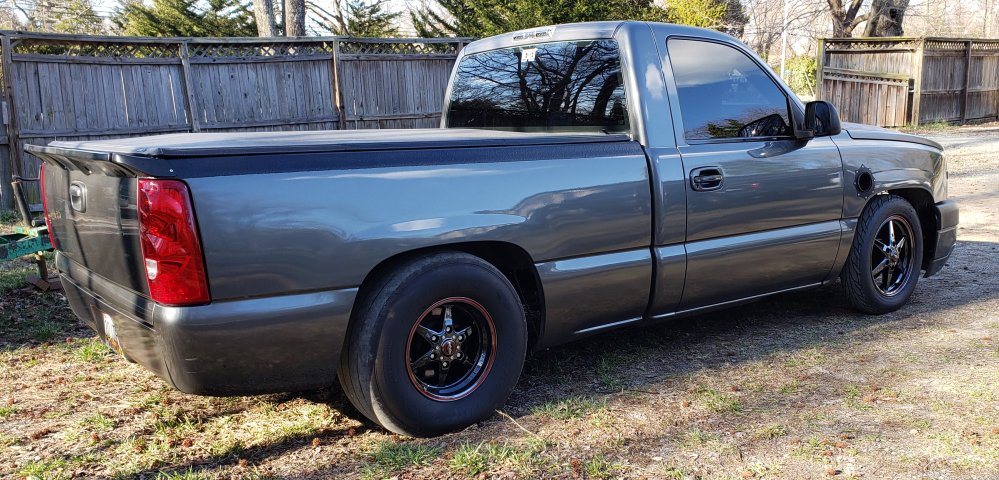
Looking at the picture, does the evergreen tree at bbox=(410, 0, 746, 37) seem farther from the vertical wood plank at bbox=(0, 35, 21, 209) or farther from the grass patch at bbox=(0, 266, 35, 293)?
the grass patch at bbox=(0, 266, 35, 293)

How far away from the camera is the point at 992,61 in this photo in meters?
22.0

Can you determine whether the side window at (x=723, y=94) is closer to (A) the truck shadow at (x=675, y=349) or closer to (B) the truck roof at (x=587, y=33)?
(B) the truck roof at (x=587, y=33)

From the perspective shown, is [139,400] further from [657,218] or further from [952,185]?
[952,185]

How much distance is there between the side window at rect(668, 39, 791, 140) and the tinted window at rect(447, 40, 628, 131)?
36 cm

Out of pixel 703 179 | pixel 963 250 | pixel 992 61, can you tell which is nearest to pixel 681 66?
pixel 703 179

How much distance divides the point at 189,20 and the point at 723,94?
22763mm

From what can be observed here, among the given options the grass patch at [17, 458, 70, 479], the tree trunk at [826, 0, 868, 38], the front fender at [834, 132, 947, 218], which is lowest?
the grass patch at [17, 458, 70, 479]

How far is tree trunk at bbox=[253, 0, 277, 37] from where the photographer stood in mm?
14078

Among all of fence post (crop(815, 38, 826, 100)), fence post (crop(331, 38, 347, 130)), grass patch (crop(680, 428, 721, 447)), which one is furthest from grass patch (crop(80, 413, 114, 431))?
fence post (crop(815, 38, 826, 100))

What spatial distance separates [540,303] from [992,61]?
23.3 metres

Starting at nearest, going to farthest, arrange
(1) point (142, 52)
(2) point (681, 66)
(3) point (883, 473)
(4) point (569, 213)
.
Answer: (3) point (883, 473) < (4) point (569, 213) < (2) point (681, 66) < (1) point (142, 52)

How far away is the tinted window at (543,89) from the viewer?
4.16m

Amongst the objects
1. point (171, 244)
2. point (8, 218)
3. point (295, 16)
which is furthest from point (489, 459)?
point (295, 16)

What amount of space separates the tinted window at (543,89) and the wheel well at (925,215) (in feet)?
7.80
